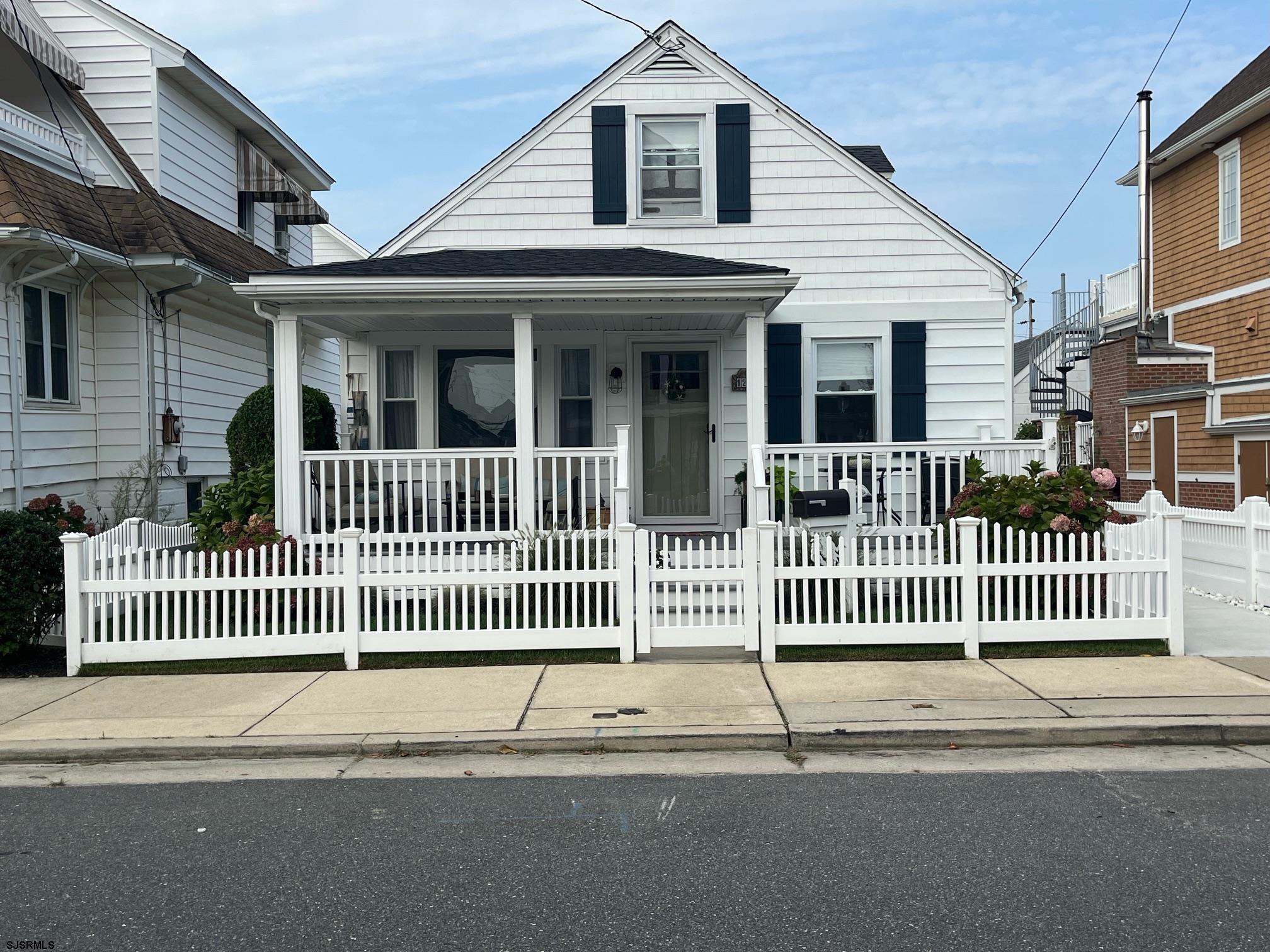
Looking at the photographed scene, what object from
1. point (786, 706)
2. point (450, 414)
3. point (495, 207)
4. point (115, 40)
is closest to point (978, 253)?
point (495, 207)

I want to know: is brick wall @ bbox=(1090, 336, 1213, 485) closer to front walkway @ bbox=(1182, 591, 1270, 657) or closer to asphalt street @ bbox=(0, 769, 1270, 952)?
front walkway @ bbox=(1182, 591, 1270, 657)

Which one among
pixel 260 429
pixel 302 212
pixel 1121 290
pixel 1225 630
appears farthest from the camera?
pixel 1121 290

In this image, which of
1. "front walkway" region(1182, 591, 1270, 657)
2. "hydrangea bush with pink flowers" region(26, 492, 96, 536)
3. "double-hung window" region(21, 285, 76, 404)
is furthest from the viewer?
"double-hung window" region(21, 285, 76, 404)

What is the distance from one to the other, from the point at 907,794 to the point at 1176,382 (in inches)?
647

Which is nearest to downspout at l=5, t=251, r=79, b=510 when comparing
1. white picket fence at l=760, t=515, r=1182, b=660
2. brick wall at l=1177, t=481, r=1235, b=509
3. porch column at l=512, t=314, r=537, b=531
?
porch column at l=512, t=314, r=537, b=531

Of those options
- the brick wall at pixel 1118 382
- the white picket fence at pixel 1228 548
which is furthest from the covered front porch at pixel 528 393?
the brick wall at pixel 1118 382

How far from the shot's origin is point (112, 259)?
1180 cm

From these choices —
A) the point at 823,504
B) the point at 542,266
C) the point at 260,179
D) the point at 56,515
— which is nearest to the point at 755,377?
the point at 823,504

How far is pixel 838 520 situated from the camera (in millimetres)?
10094

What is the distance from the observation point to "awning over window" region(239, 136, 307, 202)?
54.8 ft

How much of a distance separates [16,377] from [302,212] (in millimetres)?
7848

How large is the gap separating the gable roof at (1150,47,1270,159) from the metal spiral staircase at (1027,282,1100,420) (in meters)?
8.09

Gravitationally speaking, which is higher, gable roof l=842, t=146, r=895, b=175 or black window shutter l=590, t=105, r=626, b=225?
gable roof l=842, t=146, r=895, b=175

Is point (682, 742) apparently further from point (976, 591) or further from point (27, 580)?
point (27, 580)
